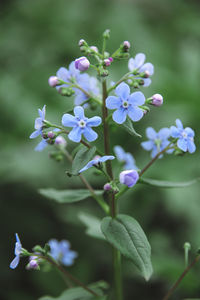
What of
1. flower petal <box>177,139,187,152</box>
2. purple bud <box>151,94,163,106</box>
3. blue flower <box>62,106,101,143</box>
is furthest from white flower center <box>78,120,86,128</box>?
flower petal <box>177,139,187,152</box>

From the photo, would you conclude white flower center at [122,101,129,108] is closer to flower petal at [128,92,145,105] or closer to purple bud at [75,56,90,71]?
flower petal at [128,92,145,105]

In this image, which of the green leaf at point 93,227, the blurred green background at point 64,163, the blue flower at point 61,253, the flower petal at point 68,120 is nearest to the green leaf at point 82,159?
the flower petal at point 68,120

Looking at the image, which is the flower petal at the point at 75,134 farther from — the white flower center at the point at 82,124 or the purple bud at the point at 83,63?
the purple bud at the point at 83,63

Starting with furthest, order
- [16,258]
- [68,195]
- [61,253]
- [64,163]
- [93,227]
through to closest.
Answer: [64,163] → [61,253] → [93,227] → [68,195] → [16,258]

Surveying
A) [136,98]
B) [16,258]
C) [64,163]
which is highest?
[136,98]

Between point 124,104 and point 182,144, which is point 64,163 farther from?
point 124,104

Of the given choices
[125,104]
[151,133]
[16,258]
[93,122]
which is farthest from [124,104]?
[16,258]
